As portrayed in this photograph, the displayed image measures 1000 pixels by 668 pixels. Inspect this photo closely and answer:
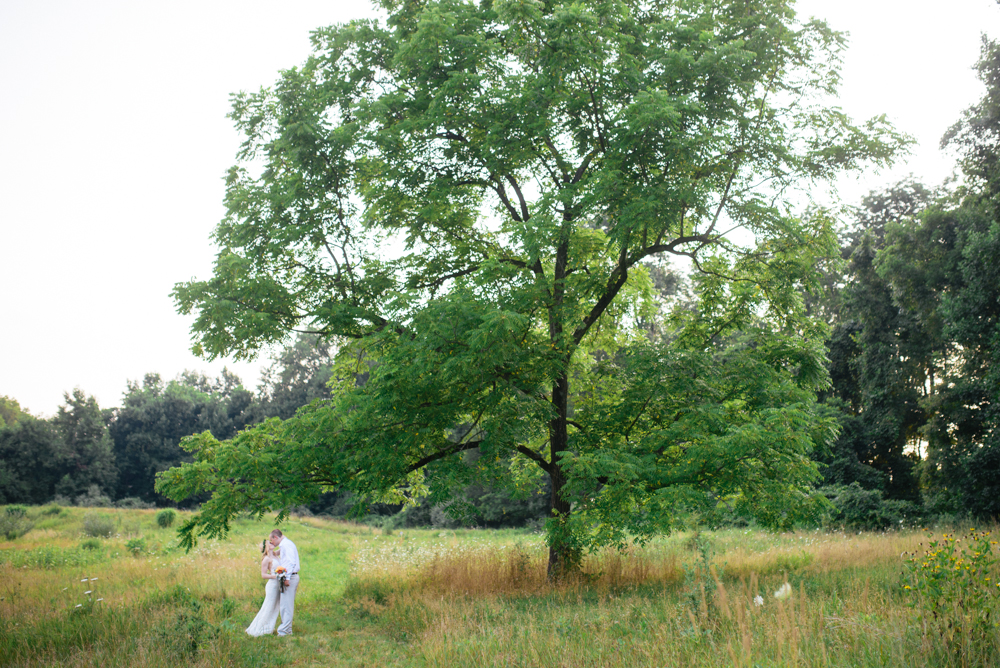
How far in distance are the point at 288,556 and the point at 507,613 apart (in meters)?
3.51

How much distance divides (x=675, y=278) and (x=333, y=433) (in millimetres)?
26793

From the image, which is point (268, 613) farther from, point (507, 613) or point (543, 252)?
point (543, 252)

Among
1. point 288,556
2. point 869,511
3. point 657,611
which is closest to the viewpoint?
point 657,611

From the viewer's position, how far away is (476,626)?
7.02m

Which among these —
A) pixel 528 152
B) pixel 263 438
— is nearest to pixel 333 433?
pixel 263 438

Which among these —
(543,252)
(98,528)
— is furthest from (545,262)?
(98,528)

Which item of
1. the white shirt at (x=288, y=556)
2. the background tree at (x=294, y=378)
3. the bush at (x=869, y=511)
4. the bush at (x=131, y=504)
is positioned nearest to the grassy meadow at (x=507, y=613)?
the white shirt at (x=288, y=556)

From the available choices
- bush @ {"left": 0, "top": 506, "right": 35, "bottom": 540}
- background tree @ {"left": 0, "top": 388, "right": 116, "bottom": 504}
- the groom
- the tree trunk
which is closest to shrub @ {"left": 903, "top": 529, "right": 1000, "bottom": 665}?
the tree trunk

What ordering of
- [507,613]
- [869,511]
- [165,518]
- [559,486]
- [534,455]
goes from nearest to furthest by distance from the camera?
[507,613]
[559,486]
[534,455]
[869,511]
[165,518]

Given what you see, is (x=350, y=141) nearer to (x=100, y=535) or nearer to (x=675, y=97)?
(x=675, y=97)

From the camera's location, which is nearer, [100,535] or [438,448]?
[438,448]

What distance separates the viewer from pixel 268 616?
849 centimetres

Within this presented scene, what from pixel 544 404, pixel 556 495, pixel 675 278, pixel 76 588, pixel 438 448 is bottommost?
pixel 76 588

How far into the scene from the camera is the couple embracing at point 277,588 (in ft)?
27.8
